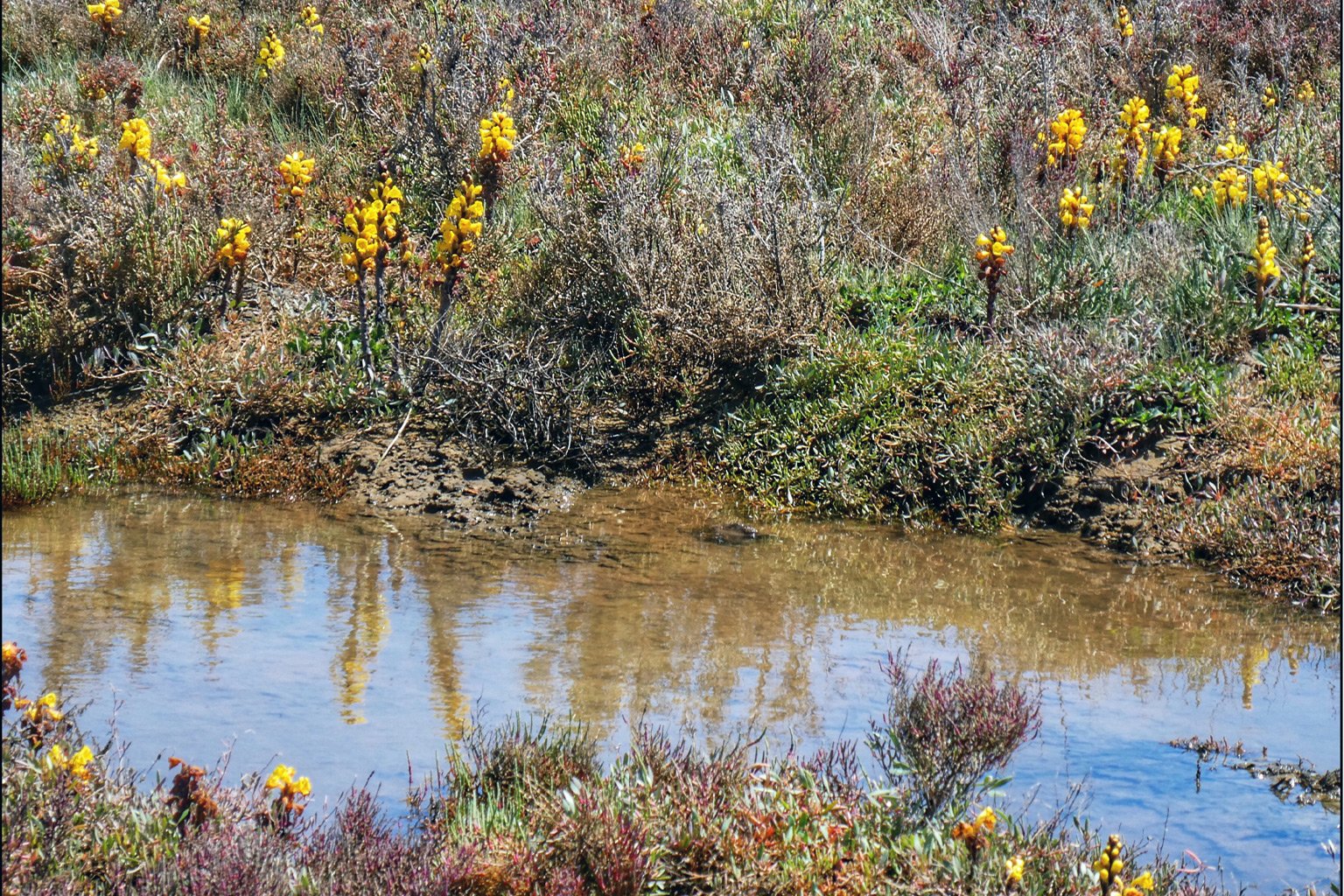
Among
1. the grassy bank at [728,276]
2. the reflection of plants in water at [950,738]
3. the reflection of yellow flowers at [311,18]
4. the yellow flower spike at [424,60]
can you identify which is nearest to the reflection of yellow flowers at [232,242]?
the grassy bank at [728,276]

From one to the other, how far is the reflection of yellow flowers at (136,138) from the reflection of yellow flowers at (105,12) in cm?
296

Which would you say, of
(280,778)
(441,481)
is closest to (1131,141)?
(441,481)

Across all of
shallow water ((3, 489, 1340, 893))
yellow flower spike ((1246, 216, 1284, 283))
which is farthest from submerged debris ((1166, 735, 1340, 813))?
yellow flower spike ((1246, 216, 1284, 283))

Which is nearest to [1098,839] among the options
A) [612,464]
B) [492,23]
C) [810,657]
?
[810,657]

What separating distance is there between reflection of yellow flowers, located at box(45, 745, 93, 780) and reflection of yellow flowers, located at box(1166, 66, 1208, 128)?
825cm

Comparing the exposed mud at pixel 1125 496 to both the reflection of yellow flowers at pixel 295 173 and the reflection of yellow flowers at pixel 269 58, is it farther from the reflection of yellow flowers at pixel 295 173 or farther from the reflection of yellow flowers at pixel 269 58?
the reflection of yellow flowers at pixel 269 58

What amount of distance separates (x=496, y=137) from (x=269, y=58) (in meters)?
3.93

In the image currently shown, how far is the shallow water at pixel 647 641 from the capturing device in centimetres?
395

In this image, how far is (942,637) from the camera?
5.27 m

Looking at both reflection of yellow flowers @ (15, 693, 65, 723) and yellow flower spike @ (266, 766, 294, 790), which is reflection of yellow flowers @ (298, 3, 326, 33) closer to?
reflection of yellow flowers @ (15, 693, 65, 723)

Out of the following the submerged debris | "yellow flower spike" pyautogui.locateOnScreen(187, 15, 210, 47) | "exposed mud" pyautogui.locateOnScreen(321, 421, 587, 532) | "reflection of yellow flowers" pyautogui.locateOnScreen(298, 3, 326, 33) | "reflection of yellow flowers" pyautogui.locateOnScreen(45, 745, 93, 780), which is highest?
"reflection of yellow flowers" pyautogui.locateOnScreen(298, 3, 326, 33)

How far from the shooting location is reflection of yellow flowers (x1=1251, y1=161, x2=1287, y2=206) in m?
7.71

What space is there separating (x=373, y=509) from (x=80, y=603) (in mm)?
2004

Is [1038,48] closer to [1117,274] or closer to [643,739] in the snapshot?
[1117,274]
